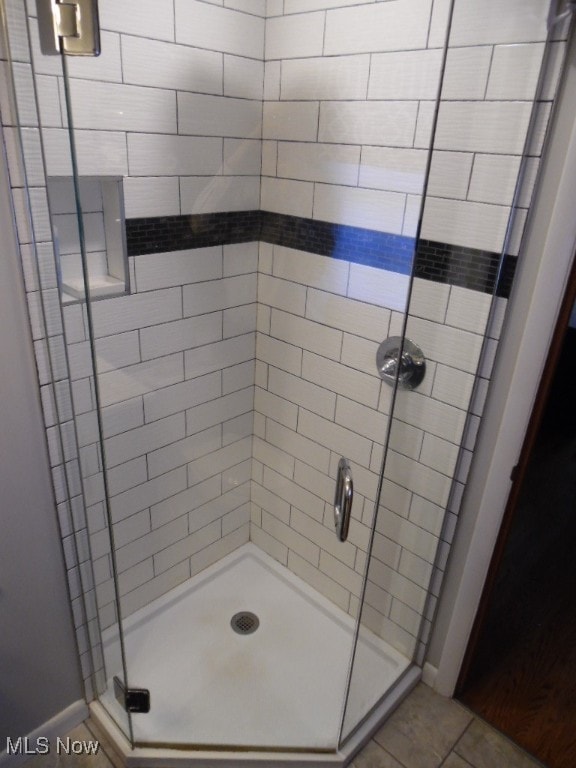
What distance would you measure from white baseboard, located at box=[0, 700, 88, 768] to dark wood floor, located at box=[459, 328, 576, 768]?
1262 millimetres

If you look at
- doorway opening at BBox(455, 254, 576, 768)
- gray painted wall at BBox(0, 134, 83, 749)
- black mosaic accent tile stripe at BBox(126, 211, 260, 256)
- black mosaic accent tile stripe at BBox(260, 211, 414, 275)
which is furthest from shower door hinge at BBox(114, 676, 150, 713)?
black mosaic accent tile stripe at BBox(260, 211, 414, 275)

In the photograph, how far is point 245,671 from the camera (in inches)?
73.3

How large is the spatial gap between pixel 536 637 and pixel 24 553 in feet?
6.10

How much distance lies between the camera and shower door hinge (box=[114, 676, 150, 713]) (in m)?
1.64

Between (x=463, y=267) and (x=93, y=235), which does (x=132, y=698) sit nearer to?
(x=93, y=235)

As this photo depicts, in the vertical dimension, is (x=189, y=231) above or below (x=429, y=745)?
above

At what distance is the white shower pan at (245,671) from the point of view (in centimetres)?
163

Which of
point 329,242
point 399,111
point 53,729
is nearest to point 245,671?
point 53,729

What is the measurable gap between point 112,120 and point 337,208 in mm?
674

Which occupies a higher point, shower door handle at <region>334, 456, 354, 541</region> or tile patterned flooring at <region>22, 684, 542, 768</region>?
shower door handle at <region>334, 456, 354, 541</region>

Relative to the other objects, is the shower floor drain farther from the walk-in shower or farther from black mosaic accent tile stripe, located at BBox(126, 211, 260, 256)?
Result: black mosaic accent tile stripe, located at BBox(126, 211, 260, 256)

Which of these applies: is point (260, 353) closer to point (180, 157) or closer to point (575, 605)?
point (180, 157)

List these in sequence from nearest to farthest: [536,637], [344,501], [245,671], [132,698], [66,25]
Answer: [66,25] → [344,501] → [132,698] → [245,671] → [536,637]

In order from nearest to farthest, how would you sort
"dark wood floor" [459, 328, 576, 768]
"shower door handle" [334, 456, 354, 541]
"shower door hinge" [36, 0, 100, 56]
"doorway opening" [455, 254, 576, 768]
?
"shower door hinge" [36, 0, 100, 56]
"shower door handle" [334, 456, 354, 541]
"doorway opening" [455, 254, 576, 768]
"dark wood floor" [459, 328, 576, 768]
